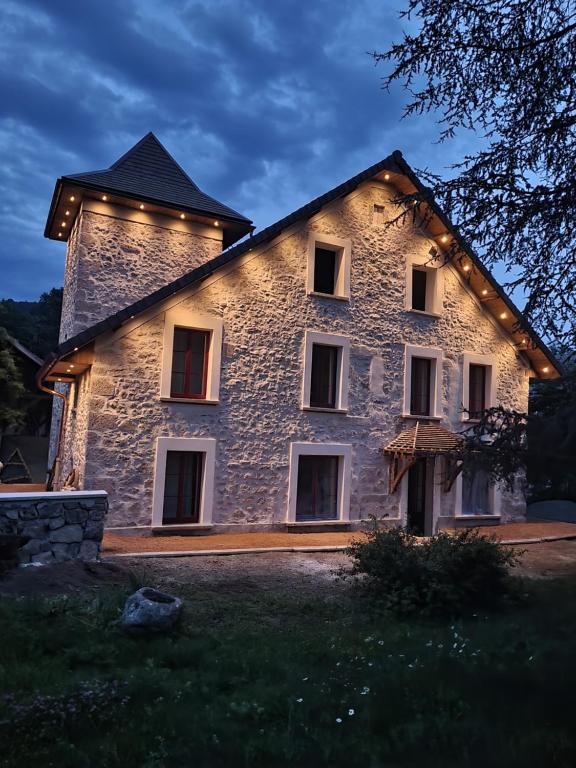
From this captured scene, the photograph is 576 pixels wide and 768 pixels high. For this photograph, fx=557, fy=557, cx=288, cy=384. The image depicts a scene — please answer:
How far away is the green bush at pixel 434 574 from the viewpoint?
6.98 m

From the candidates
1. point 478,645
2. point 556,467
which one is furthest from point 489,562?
point 556,467

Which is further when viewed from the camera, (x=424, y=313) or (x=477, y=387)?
(x=477, y=387)

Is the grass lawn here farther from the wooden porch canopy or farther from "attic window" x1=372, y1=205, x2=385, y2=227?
"attic window" x1=372, y1=205, x2=385, y2=227

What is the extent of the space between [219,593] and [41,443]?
58.2 ft

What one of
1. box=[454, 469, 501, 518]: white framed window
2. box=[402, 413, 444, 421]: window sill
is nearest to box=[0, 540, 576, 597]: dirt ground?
box=[454, 469, 501, 518]: white framed window

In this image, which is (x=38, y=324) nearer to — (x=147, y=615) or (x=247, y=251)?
(x=247, y=251)

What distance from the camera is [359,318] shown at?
563 inches

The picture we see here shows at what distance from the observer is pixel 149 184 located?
15.6m

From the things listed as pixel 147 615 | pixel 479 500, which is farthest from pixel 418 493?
pixel 147 615

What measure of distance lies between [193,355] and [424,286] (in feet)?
23.6

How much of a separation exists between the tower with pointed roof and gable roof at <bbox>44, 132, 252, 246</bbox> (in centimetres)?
3

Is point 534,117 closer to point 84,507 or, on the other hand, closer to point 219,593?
point 219,593

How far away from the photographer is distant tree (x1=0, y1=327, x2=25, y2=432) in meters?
20.3

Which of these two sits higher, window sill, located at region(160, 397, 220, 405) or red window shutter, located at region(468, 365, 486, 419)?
red window shutter, located at region(468, 365, 486, 419)
